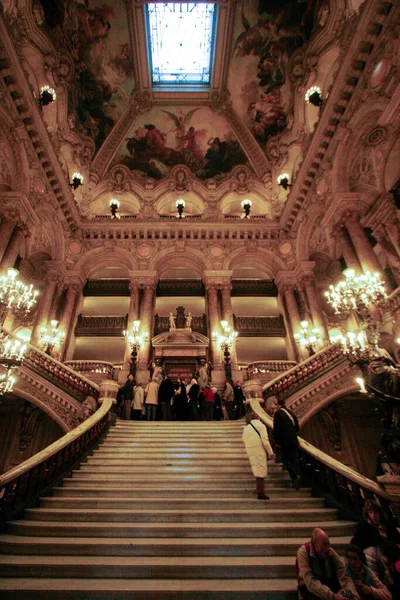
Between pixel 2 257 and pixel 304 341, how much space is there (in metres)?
12.7

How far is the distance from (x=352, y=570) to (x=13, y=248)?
13.0m

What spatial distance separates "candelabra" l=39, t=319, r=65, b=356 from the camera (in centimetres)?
1359

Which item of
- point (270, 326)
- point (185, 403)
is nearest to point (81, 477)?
point (185, 403)

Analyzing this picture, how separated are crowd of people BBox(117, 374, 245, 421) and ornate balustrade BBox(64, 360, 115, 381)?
3293 mm

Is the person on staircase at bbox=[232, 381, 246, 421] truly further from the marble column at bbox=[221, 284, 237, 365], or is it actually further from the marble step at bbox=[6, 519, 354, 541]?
the marble step at bbox=[6, 519, 354, 541]

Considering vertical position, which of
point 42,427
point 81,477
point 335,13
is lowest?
point 81,477

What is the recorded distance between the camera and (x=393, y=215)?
1092 centimetres

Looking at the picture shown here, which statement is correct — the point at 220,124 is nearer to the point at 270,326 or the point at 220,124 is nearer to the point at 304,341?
the point at 270,326

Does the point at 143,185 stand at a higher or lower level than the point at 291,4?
lower

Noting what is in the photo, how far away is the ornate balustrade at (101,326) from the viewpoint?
51.8ft

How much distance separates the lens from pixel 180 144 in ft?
62.6

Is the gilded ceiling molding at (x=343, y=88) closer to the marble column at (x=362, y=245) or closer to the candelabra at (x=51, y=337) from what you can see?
the marble column at (x=362, y=245)

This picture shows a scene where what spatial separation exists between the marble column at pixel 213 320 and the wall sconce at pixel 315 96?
921 centimetres

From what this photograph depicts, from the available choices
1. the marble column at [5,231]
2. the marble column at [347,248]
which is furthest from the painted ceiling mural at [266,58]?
the marble column at [5,231]
